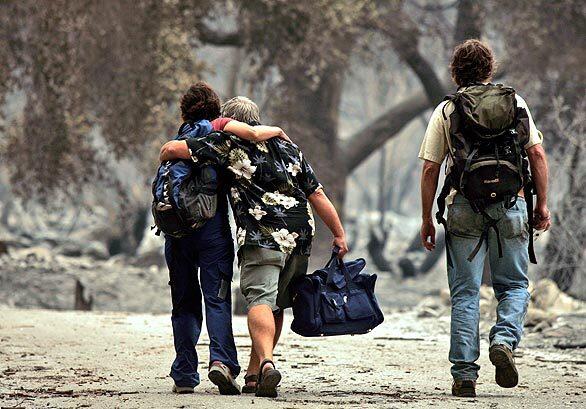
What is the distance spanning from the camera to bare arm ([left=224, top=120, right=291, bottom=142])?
6.88 m

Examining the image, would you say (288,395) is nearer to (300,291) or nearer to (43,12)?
(300,291)

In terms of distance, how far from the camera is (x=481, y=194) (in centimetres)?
684

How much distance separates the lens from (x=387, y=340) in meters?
11.2

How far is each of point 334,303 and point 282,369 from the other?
1.65 meters

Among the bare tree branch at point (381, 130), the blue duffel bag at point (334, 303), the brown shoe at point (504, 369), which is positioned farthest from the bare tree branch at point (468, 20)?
the brown shoe at point (504, 369)

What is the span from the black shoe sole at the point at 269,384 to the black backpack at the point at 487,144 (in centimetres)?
138

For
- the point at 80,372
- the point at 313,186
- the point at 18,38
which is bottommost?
the point at 80,372

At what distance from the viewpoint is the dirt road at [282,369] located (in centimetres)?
668

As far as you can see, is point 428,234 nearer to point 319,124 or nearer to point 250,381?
point 250,381

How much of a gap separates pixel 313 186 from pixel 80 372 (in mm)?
2267

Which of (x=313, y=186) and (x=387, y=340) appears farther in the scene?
(x=387, y=340)

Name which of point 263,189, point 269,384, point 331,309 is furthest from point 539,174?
point 269,384

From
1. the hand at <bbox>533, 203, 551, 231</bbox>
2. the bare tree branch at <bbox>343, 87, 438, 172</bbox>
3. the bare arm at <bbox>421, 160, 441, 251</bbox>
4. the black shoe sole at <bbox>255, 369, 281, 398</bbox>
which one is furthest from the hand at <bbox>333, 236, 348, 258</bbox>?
the bare tree branch at <bbox>343, 87, 438, 172</bbox>

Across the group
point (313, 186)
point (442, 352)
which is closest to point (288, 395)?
point (313, 186)
